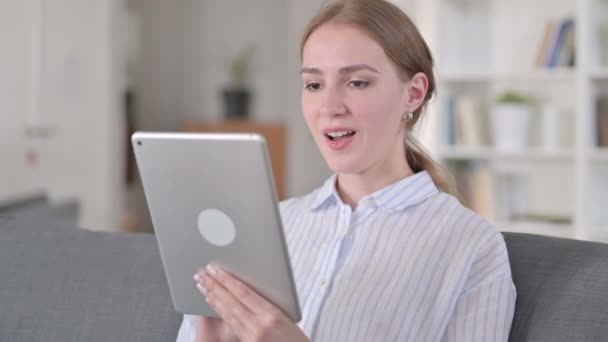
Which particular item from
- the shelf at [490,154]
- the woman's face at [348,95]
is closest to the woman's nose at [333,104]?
the woman's face at [348,95]

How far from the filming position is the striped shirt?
4.45 ft

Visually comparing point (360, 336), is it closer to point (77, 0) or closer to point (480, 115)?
point (480, 115)

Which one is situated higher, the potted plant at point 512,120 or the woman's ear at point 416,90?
the woman's ear at point 416,90

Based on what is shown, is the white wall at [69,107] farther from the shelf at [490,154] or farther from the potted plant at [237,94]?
the shelf at [490,154]

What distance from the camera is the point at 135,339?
169cm

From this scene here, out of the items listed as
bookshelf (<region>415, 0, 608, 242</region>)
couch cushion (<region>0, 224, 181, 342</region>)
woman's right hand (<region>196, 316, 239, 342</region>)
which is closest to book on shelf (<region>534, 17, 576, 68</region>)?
bookshelf (<region>415, 0, 608, 242</region>)

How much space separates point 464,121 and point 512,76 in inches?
11.5

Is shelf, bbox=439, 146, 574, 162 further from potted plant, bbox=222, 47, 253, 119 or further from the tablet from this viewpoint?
potted plant, bbox=222, 47, 253, 119

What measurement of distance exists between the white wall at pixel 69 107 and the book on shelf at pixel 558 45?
8.70ft

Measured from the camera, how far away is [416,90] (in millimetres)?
1537

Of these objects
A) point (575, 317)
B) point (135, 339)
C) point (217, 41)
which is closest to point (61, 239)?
point (135, 339)

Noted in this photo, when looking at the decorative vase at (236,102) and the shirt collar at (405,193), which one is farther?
the decorative vase at (236,102)

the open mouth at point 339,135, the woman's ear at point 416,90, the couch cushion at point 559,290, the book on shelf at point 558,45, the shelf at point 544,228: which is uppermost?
the book on shelf at point 558,45

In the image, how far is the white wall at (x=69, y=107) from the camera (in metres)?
4.73
